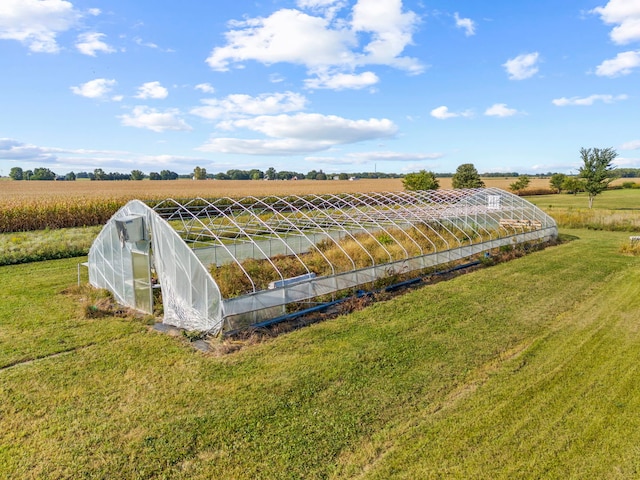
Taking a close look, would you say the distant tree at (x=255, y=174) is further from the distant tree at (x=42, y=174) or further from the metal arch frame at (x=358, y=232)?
the metal arch frame at (x=358, y=232)

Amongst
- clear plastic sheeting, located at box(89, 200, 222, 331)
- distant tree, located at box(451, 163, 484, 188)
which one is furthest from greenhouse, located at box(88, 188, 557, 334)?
distant tree, located at box(451, 163, 484, 188)

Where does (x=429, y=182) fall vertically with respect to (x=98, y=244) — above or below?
above

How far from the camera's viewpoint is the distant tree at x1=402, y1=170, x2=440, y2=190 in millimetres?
36094

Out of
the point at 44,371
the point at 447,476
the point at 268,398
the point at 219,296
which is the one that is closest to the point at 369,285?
the point at 219,296

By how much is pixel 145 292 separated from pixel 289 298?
3.66m

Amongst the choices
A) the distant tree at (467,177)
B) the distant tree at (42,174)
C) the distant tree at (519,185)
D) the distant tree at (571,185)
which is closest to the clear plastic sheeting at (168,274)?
the distant tree at (467,177)

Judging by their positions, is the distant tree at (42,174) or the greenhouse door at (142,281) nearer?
the greenhouse door at (142,281)

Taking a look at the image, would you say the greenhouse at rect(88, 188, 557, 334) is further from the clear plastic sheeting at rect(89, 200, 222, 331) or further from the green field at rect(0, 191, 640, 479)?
the green field at rect(0, 191, 640, 479)

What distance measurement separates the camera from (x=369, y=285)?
1107 cm

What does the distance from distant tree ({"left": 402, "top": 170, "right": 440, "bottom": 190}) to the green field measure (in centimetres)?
2691

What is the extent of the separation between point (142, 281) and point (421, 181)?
1215 inches

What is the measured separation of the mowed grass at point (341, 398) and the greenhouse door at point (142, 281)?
75cm

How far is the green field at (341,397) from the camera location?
4.70m

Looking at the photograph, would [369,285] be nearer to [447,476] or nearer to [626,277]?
[447,476]
